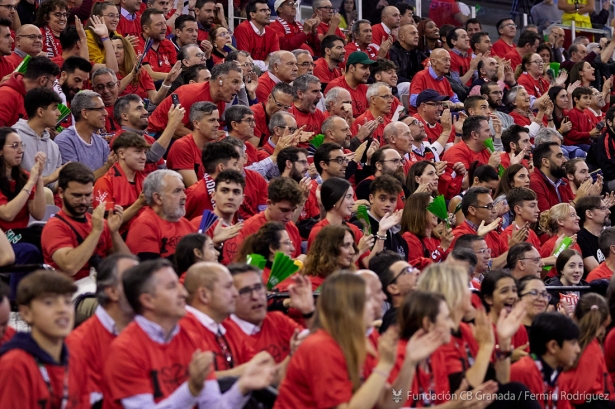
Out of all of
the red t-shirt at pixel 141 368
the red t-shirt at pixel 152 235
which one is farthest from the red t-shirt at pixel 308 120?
the red t-shirt at pixel 141 368

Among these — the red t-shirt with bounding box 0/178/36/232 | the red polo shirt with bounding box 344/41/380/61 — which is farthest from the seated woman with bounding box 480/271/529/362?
the red polo shirt with bounding box 344/41/380/61

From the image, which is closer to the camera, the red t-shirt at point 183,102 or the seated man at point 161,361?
the seated man at point 161,361

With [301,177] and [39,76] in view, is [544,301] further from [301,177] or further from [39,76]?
[39,76]

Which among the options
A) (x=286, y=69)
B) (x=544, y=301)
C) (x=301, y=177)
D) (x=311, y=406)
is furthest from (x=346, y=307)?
(x=286, y=69)

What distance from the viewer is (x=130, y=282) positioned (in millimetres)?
4559

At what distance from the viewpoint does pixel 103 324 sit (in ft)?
15.8

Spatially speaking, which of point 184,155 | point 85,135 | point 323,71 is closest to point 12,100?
point 85,135

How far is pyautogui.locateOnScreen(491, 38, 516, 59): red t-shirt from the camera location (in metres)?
15.3

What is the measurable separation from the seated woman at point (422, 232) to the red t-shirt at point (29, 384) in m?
4.12

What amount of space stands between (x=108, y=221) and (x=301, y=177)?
2250 mm

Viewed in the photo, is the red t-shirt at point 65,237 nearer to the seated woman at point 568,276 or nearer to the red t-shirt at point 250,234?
the red t-shirt at point 250,234

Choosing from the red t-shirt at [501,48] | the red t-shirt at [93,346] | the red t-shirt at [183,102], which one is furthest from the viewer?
the red t-shirt at [501,48]

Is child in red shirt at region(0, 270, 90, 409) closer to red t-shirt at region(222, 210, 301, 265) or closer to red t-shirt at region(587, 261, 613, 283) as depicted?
red t-shirt at region(222, 210, 301, 265)

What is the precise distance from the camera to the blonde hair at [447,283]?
5.18 meters
